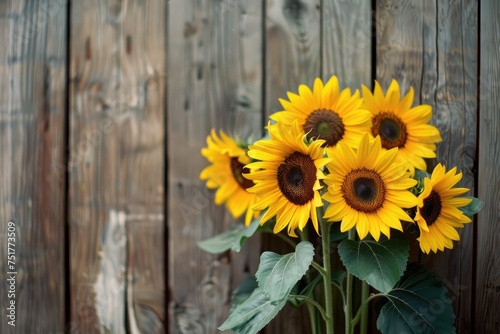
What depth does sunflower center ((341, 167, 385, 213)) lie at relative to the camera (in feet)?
3.44

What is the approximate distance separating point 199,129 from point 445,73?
655 mm

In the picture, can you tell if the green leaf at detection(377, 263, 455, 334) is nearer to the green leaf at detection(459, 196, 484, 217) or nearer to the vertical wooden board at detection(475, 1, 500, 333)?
the green leaf at detection(459, 196, 484, 217)

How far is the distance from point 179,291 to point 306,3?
831 mm

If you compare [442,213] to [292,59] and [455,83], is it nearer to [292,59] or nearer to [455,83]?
[455,83]

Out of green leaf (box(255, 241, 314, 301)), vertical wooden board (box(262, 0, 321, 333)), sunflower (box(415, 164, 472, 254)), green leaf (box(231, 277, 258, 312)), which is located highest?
vertical wooden board (box(262, 0, 321, 333))

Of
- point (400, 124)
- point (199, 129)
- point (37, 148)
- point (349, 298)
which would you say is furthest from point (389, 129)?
point (37, 148)

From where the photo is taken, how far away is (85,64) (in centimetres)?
149

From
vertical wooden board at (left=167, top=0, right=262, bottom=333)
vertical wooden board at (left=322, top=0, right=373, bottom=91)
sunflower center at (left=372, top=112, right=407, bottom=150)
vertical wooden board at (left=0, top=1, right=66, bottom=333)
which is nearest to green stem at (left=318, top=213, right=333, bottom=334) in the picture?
sunflower center at (left=372, top=112, right=407, bottom=150)

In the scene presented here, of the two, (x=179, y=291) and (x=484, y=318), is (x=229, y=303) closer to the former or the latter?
(x=179, y=291)

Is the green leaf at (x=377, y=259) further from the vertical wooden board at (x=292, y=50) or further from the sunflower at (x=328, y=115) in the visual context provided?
the vertical wooden board at (x=292, y=50)

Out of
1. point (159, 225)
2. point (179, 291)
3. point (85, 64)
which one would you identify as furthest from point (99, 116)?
point (179, 291)

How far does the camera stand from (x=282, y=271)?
105 cm

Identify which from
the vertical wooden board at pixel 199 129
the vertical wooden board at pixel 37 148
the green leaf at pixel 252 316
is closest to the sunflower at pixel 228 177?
the vertical wooden board at pixel 199 129

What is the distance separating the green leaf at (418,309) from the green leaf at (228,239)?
13.4 inches
